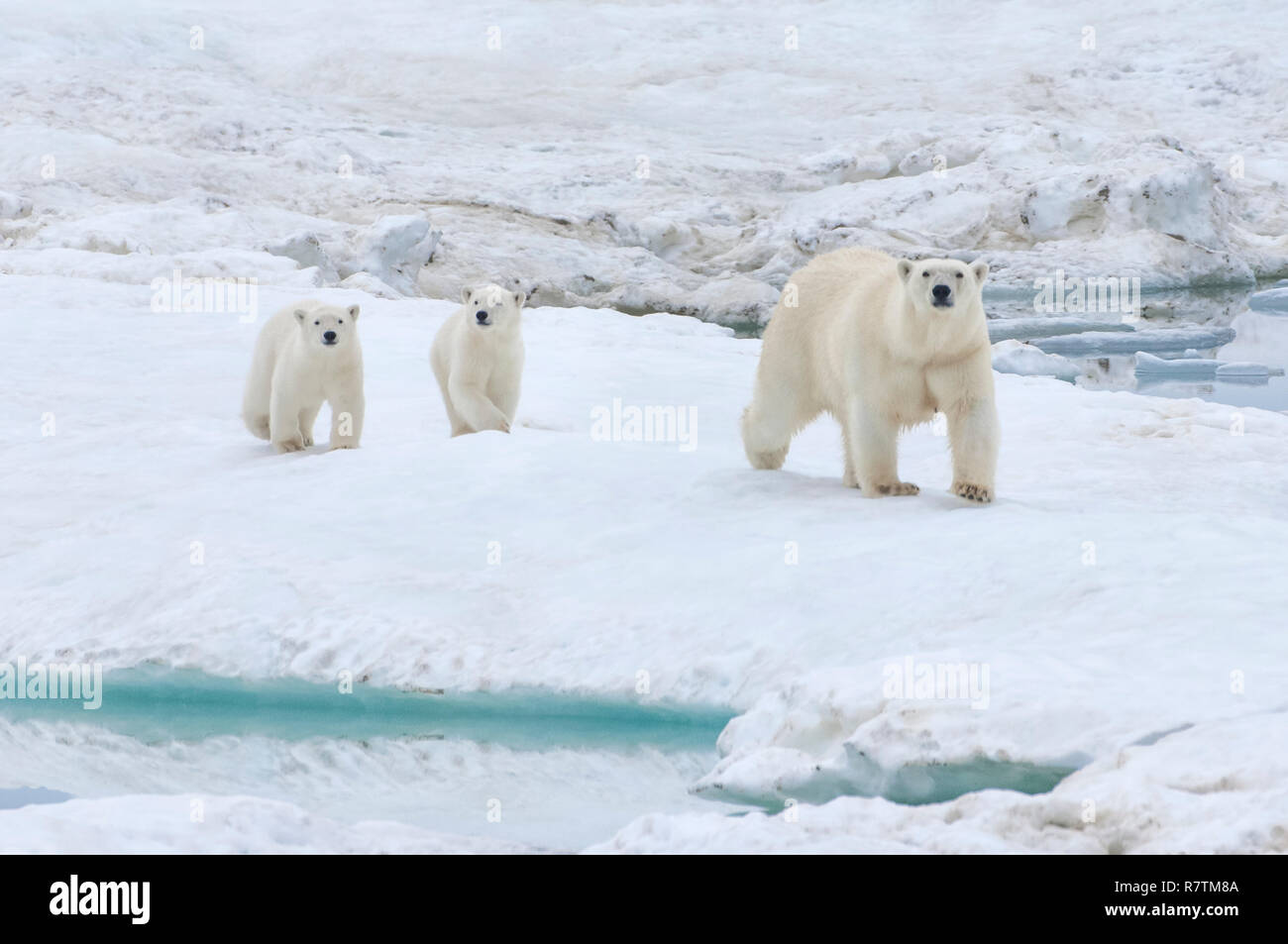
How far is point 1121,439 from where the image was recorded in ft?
26.3

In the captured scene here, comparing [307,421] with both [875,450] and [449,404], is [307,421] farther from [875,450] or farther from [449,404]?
[875,450]

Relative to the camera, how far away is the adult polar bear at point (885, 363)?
5082mm

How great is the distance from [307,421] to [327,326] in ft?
2.46

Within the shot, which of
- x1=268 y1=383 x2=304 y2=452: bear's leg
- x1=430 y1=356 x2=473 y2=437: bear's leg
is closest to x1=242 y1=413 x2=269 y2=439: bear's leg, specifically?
x1=268 y1=383 x2=304 y2=452: bear's leg

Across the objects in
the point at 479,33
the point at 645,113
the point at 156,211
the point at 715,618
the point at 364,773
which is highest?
the point at 479,33

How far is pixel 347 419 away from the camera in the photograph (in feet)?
23.0

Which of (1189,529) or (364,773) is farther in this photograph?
(1189,529)

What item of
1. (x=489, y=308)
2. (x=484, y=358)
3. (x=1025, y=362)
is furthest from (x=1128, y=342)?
(x=489, y=308)

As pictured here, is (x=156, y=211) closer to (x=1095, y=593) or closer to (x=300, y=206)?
(x=300, y=206)

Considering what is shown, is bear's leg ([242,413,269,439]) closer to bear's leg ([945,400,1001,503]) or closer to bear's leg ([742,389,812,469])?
bear's leg ([742,389,812,469])

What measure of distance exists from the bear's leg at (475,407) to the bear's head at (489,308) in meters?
0.31

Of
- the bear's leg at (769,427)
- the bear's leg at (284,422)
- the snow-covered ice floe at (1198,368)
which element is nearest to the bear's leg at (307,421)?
the bear's leg at (284,422)

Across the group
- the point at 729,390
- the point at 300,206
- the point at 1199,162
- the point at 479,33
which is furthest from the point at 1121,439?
the point at 479,33
